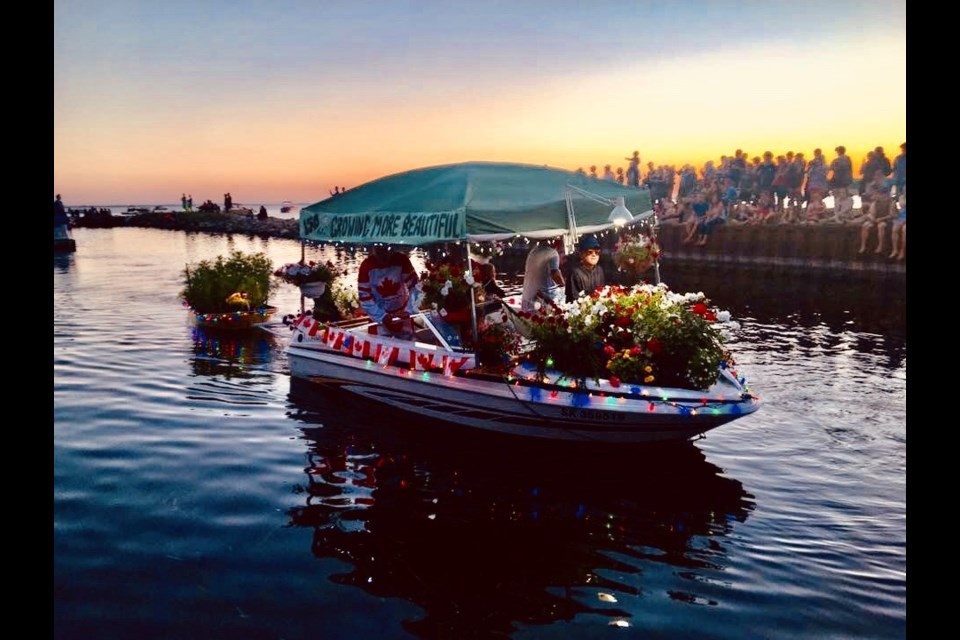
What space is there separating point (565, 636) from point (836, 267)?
32087mm

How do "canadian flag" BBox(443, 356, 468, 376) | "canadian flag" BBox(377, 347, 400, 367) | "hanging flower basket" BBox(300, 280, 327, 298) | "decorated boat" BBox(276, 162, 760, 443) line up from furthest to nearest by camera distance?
"hanging flower basket" BBox(300, 280, 327, 298) < "canadian flag" BBox(377, 347, 400, 367) < "canadian flag" BBox(443, 356, 468, 376) < "decorated boat" BBox(276, 162, 760, 443)

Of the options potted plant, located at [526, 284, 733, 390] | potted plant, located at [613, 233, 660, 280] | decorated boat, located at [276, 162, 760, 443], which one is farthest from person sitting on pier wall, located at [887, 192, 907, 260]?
potted plant, located at [526, 284, 733, 390]

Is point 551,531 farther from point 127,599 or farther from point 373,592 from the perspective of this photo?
point 127,599

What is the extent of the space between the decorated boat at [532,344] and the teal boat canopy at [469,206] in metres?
0.03

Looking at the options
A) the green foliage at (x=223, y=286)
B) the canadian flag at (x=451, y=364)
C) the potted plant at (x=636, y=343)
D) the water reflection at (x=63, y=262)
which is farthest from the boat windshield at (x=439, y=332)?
the water reflection at (x=63, y=262)

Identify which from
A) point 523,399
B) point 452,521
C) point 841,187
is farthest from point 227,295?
point 841,187

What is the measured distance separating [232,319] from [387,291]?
8721 mm

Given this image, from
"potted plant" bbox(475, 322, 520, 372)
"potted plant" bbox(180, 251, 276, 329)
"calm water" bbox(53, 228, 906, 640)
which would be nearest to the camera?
"calm water" bbox(53, 228, 906, 640)

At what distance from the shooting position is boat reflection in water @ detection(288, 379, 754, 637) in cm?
679

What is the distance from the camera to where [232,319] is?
19703 mm

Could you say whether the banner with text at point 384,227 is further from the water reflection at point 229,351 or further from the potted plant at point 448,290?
the water reflection at point 229,351

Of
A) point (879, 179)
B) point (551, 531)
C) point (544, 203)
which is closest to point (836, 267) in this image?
point (879, 179)

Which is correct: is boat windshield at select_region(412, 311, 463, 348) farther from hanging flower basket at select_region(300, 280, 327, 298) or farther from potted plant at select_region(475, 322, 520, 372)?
hanging flower basket at select_region(300, 280, 327, 298)

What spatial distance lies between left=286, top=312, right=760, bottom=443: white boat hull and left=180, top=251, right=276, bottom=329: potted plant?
7922 mm
